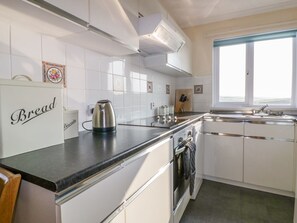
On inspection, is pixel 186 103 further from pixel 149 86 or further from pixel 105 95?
pixel 105 95

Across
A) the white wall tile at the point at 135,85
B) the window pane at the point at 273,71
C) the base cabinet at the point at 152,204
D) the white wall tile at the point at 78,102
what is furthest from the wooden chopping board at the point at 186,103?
the white wall tile at the point at 78,102

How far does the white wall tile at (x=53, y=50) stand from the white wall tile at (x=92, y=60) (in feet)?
0.65

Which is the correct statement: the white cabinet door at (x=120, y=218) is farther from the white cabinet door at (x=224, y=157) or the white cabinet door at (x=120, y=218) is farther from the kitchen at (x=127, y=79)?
the white cabinet door at (x=224, y=157)

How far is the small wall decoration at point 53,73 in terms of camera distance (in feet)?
3.41

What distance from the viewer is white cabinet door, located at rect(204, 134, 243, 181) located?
7.04 feet

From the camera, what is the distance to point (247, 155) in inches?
82.5

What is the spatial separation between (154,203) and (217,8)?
244 cm

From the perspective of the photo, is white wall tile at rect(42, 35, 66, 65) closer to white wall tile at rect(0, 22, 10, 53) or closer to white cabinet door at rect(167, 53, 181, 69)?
white wall tile at rect(0, 22, 10, 53)

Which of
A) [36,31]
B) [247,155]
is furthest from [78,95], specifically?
[247,155]

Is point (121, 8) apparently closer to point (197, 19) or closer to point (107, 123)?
point (107, 123)

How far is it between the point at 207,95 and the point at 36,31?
2.44 metres

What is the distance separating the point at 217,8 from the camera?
2.34m

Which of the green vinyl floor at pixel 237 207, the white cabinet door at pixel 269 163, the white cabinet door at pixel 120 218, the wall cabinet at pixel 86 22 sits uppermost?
the wall cabinet at pixel 86 22

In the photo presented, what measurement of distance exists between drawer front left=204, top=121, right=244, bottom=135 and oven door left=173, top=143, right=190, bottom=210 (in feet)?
2.84
